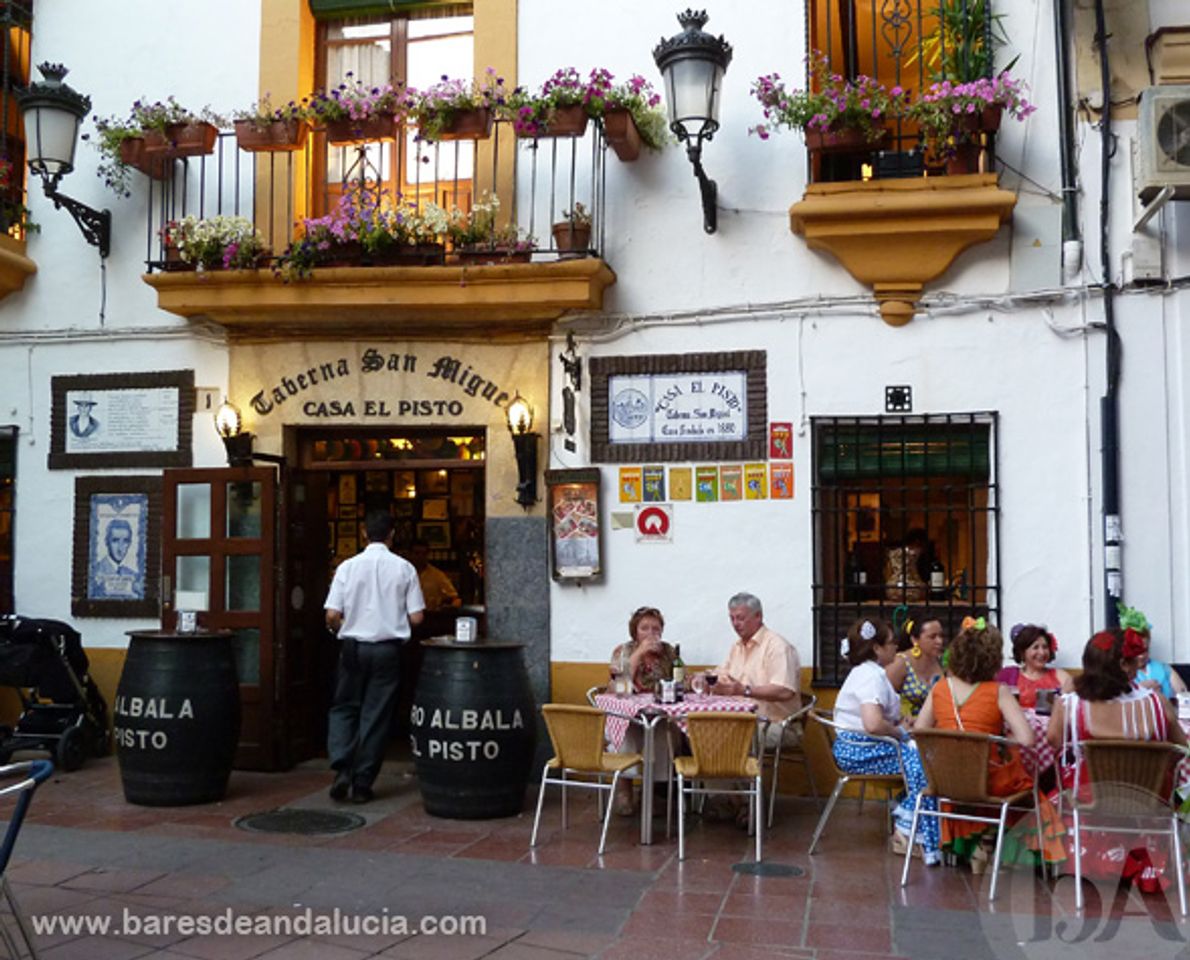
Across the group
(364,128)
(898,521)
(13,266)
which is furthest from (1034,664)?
(13,266)

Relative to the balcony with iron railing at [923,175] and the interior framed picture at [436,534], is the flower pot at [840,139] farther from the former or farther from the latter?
the interior framed picture at [436,534]

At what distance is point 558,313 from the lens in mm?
8820

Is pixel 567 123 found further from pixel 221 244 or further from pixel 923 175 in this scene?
pixel 221 244

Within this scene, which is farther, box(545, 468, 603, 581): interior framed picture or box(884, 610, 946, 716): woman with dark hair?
box(545, 468, 603, 581): interior framed picture

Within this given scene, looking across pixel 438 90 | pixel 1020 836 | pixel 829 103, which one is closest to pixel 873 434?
pixel 829 103

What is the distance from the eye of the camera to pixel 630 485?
8.72 m

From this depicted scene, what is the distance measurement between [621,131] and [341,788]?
15.3 feet

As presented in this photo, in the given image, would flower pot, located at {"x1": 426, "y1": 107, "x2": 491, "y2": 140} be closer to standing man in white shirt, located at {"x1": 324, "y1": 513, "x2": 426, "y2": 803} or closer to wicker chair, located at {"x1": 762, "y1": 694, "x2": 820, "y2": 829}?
standing man in white shirt, located at {"x1": 324, "y1": 513, "x2": 426, "y2": 803}

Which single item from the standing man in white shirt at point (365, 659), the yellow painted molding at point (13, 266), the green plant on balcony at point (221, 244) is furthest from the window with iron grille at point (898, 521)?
the yellow painted molding at point (13, 266)

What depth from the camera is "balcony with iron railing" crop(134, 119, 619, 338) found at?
28.3 ft

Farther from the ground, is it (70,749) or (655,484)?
(655,484)

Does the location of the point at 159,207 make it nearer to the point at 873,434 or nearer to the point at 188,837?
the point at 188,837

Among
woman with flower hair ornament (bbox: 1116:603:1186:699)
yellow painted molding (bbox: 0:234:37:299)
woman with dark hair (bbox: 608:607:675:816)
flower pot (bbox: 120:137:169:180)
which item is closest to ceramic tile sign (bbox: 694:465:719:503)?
woman with dark hair (bbox: 608:607:675:816)

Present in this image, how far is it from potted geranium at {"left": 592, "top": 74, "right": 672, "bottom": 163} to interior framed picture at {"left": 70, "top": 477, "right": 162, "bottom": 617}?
427 centimetres
